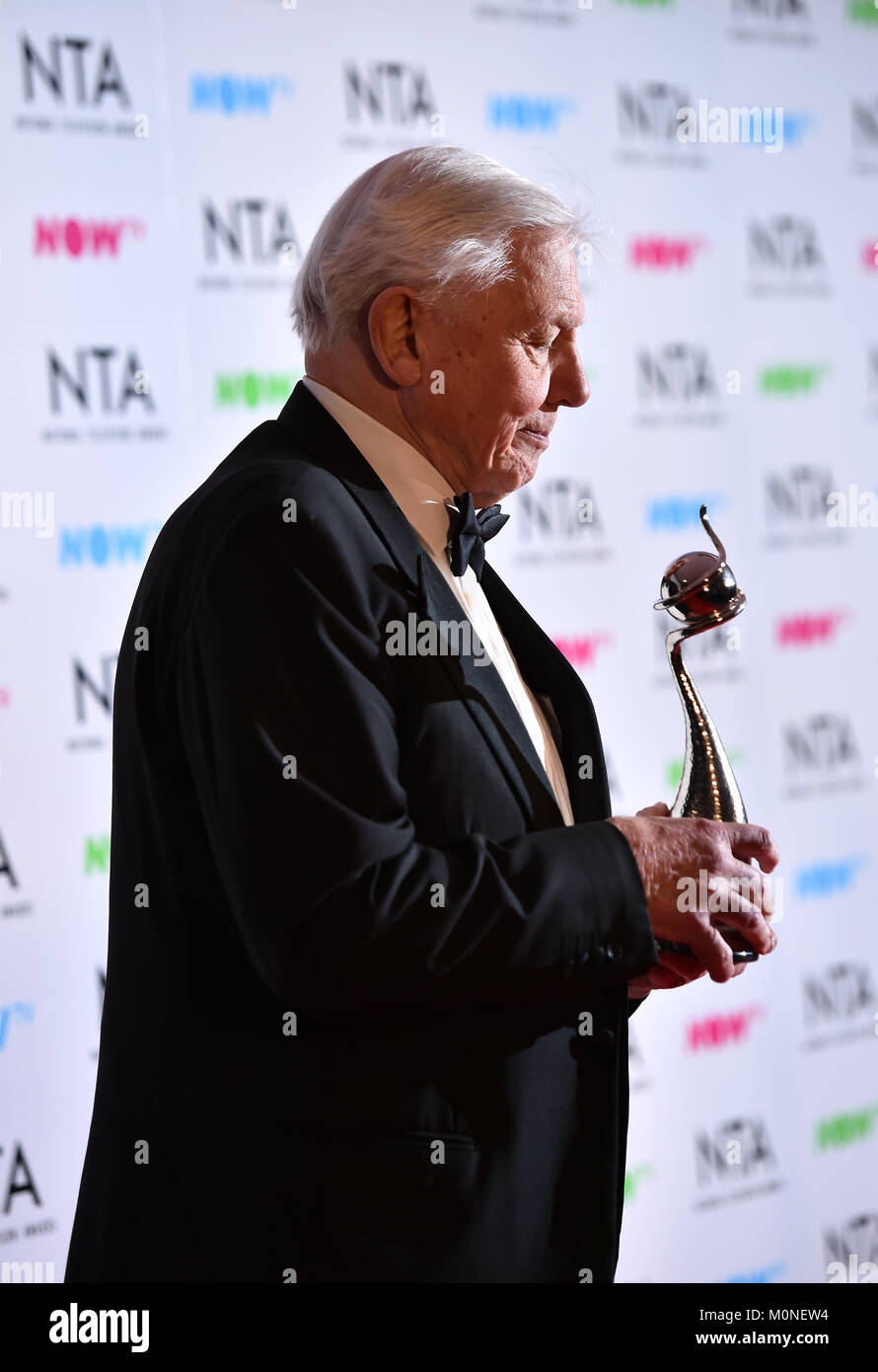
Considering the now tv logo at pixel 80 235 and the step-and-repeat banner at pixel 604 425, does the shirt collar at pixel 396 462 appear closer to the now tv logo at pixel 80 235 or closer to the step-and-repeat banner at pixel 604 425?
the step-and-repeat banner at pixel 604 425

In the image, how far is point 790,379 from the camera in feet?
9.23

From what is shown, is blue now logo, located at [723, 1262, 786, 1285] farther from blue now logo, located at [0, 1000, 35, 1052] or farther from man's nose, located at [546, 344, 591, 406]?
man's nose, located at [546, 344, 591, 406]

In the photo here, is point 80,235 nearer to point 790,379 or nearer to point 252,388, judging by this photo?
point 252,388

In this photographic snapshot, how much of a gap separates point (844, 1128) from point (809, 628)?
1.06 metres

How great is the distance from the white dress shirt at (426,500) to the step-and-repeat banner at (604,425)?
0.60 metres

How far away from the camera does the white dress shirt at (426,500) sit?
4.21ft

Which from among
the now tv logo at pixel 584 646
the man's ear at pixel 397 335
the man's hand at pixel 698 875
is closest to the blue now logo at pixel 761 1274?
the now tv logo at pixel 584 646

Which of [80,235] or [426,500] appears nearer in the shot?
[426,500]

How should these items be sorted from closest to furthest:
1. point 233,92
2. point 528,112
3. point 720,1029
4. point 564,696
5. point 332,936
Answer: point 332,936 → point 564,696 → point 233,92 → point 528,112 → point 720,1029

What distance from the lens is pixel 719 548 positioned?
1.36 meters

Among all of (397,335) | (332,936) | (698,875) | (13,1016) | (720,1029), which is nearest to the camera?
(332,936)

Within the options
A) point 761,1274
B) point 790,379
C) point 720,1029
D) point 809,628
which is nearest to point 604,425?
point 790,379
